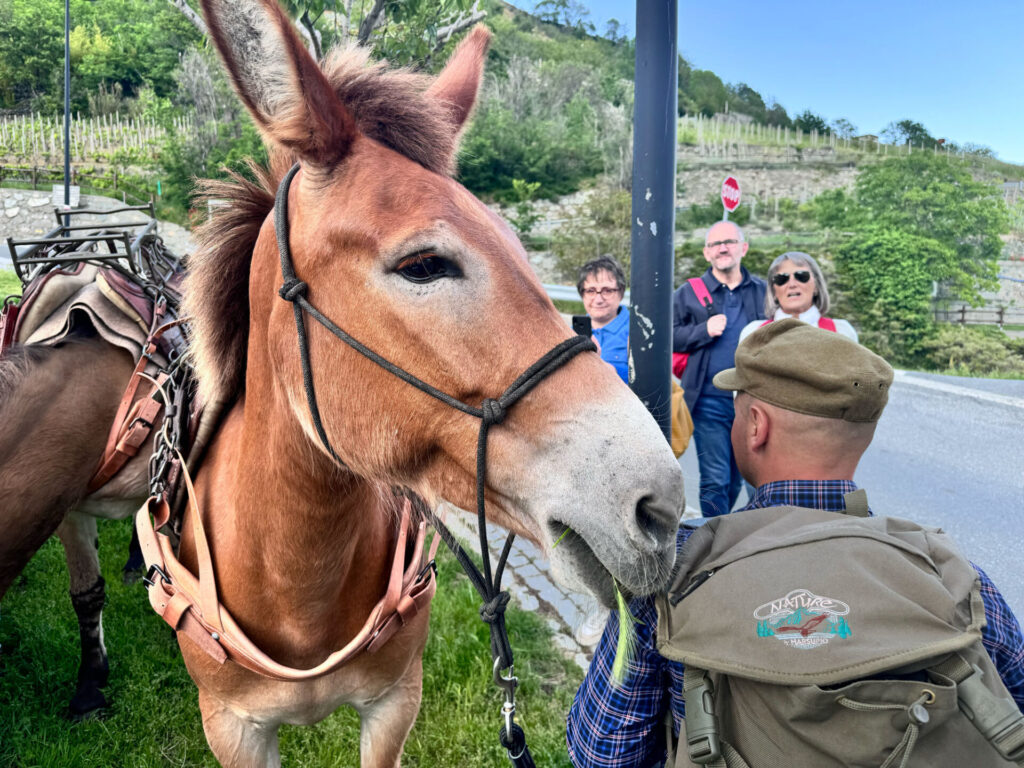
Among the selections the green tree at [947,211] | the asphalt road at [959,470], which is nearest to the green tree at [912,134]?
the green tree at [947,211]

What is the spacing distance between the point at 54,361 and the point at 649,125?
2425 mm

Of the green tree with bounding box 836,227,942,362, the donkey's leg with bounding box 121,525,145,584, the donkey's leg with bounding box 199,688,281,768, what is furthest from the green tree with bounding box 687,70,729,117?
the donkey's leg with bounding box 199,688,281,768

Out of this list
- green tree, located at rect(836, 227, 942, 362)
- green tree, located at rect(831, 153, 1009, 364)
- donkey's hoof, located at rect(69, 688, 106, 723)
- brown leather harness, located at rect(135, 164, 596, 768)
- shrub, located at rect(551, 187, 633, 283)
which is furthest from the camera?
shrub, located at rect(551, 187, 633, 283)

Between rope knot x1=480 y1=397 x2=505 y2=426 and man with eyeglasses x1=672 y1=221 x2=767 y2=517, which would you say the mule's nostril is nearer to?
rope knot x1=480 y1=397 x2=505 y2=426

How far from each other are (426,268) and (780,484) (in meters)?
0.88

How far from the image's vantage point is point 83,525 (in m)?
3.04

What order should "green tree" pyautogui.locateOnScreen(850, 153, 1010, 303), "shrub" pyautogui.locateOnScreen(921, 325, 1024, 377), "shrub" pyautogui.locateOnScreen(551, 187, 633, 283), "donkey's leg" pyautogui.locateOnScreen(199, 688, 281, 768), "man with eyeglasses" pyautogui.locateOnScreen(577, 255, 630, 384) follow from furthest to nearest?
"shrub" pyautogui.locateOnScreen(551, 187, 633, 283), "green tree" pyautogui.locateOnScreen(850, 153, 1010, 303), "shrub" pyautogui.locateOnScreen(921, 325, 1024, 377), "man with eyeglasses" pyautogui.locateOnScreen(577, 255, 630, 384), "donkey's leg" pyautogui.locateOnScreen(199, 688, 281, 768)

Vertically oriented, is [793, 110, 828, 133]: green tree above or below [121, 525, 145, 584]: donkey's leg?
above

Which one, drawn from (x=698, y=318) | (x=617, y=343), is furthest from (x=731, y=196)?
(x=617, y=343)

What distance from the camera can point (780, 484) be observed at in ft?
4.30

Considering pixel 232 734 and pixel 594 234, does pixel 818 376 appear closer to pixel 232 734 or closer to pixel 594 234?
pixel 232 734

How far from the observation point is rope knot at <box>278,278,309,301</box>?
125 cm

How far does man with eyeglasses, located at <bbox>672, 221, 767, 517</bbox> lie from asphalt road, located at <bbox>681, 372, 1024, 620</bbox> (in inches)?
58.5

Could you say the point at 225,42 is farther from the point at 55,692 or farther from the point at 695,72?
the point at 695,72
